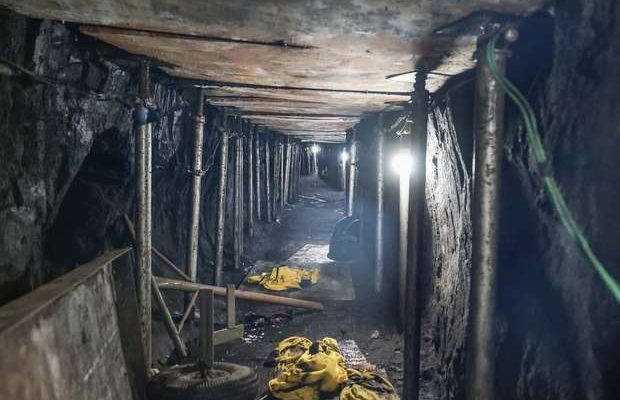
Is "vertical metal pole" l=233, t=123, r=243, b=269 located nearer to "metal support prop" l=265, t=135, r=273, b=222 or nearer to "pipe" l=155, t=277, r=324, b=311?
"pipe" l=155, t=277, r=324, b=311

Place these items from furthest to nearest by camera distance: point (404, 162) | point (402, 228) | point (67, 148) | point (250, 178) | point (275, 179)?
point (275, 179), point (250, 178), point (402, 228), point (404, 162), point (67, 148)

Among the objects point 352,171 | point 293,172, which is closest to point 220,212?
point 352,171

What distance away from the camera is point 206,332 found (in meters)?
4.41

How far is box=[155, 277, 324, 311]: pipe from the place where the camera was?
577 cm

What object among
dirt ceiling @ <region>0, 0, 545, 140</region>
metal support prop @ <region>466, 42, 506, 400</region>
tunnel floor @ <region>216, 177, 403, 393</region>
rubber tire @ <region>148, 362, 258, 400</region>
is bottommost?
tunnel floor @ <region>216, 177, 403, 393</region>

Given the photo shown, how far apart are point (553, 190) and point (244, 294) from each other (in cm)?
549

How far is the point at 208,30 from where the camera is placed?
3434mm

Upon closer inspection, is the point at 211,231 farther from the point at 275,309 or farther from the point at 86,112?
the point at 86,112

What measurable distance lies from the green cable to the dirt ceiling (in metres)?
0.38

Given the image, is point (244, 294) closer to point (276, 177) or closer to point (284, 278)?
point (284, 278)

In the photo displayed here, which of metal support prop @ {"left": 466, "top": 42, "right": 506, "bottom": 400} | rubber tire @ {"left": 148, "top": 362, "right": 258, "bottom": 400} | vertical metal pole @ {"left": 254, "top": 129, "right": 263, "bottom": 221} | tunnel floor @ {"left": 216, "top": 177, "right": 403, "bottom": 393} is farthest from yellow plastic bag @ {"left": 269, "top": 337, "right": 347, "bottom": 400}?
vertical metal pole @ {"left": 254, "top": 129, "right": 263, "bottom": 221}

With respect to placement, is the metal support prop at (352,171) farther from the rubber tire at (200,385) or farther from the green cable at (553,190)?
the green cable at (553,190)

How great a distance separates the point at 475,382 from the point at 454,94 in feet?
10.4

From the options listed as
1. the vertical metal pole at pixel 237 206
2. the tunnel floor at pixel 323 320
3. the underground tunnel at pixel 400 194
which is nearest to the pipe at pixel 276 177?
the tunnel floor at pixel 323 320
